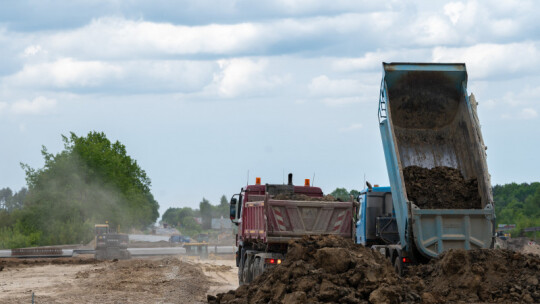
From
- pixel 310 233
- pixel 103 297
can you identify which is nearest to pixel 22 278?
pixel 103 297

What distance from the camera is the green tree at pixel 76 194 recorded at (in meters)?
71.4

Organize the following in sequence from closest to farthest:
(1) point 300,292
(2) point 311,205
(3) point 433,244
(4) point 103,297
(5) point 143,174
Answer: (1) point 300,292, (3) point 433,244, (2) point 311,205, (4) point 103,297, (5) point 143,174

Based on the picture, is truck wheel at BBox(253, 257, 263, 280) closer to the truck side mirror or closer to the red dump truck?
the red dump truck

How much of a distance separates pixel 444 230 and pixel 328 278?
12.3 ft

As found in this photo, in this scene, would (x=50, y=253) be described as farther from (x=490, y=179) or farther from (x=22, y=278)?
(x=490, y=179)

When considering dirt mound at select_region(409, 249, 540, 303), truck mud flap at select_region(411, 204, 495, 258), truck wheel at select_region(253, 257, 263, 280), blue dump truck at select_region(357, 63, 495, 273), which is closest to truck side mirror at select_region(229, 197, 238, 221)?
truck wheel at select_region(253, 257, 263, 280)

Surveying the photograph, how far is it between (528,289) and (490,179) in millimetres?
3630

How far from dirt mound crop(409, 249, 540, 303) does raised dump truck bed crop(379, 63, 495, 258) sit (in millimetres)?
1133

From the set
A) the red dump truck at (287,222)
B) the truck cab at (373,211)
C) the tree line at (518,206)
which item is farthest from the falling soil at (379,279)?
the tree line at (518,206)

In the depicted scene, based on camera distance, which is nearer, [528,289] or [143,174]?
[528,289]

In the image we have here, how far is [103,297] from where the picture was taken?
1753 cm

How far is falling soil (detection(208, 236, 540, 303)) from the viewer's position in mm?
12164

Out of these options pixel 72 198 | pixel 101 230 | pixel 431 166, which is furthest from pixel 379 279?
pixel 72 198

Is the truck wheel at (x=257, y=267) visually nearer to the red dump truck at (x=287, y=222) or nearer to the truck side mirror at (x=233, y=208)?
the red dump truck at (x=287, y=222)
